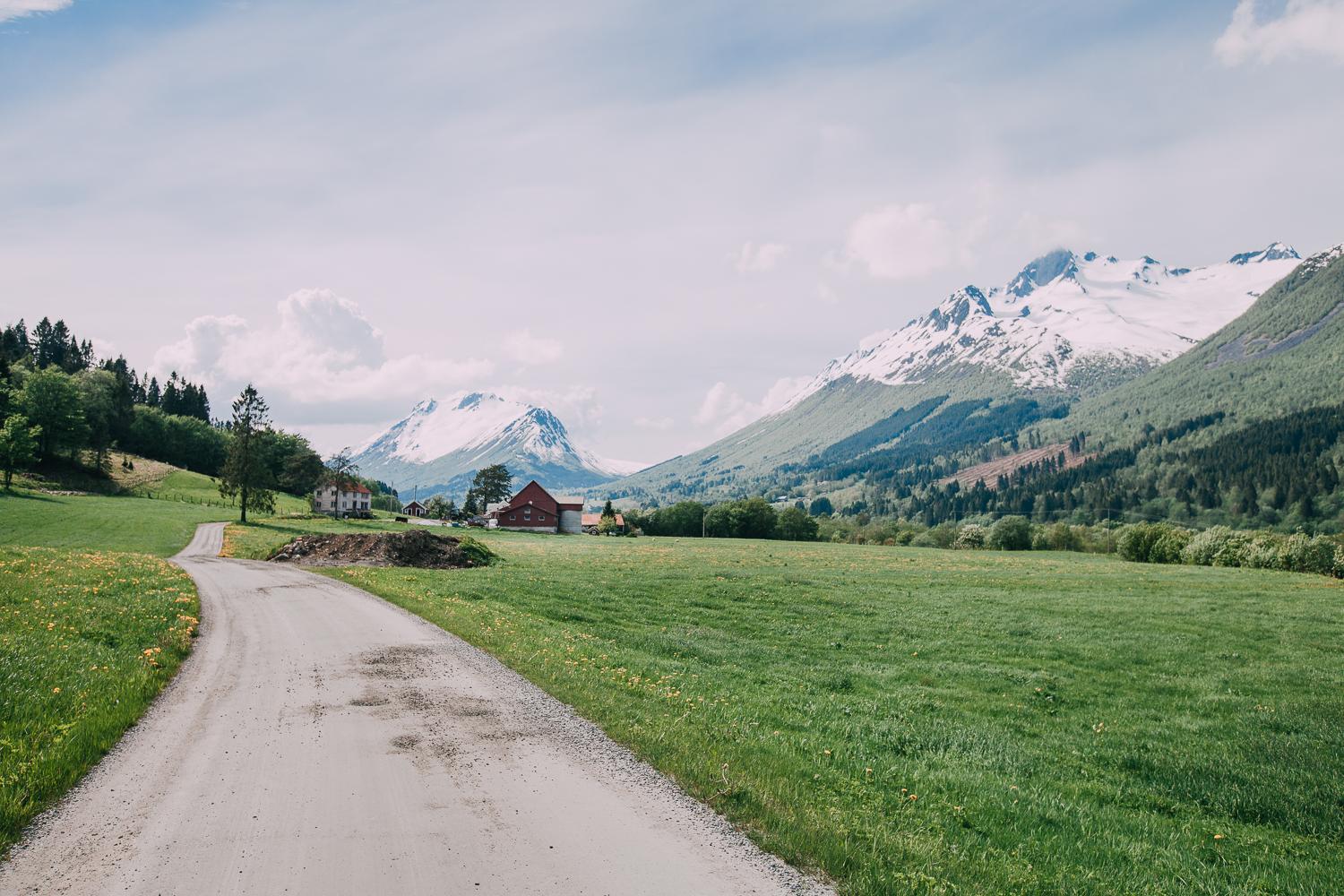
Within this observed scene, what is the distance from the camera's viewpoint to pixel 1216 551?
7381cm

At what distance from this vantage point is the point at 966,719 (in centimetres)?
1673

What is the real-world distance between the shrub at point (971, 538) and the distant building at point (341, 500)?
390 feet

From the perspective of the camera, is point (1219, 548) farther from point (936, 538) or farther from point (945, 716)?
point (945, 716)

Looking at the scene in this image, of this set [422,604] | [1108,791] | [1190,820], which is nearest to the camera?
[1190,820]

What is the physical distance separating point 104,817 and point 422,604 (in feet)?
57.0

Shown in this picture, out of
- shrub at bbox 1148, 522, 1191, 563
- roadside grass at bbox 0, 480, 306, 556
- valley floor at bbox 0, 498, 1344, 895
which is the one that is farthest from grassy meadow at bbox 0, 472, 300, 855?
shrub at bbox 1148, 522, 1191, 563

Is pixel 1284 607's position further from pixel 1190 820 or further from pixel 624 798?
pixel 624 798

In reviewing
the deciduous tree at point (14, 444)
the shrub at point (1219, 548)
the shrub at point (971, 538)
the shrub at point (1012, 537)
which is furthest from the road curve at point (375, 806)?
the shrub at point (971, 538)

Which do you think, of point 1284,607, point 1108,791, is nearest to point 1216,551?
point 1284,607

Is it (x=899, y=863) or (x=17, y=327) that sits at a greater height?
(x=17, y=327)

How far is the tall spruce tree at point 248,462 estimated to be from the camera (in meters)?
87.9

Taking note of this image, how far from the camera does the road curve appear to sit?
6832 millimetres

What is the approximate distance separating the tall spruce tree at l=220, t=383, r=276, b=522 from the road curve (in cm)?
8656

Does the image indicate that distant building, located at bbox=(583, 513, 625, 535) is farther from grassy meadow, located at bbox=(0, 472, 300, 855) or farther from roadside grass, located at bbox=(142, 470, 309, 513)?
grassy meadow, located at bbox=(0, 472, 300, 855)
